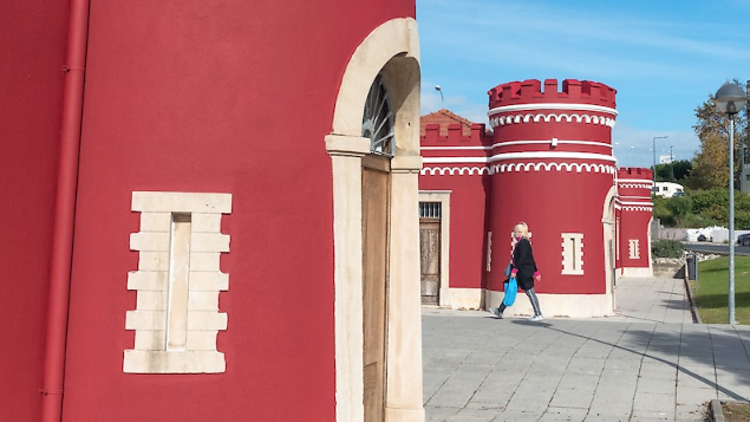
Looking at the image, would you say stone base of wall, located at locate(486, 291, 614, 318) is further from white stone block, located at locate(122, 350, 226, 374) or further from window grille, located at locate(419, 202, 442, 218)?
white stone block, located at locate(122, 350, 226, 374)

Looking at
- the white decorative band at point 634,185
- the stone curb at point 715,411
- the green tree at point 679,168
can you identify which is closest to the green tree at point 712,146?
the white decorative band at point 634,185

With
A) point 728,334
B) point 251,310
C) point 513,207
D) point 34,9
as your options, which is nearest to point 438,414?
point 251,310

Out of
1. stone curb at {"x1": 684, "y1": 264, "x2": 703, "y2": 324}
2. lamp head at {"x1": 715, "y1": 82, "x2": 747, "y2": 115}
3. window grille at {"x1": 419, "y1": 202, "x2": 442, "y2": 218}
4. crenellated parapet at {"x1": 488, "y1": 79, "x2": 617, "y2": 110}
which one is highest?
crenellated parapet at {"x1": 488, "y1": 79, "x2": 617, "y2": 110}

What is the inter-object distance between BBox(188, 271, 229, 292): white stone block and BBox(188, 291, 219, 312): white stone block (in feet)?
0.09

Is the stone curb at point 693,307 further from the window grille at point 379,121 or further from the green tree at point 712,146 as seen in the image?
the green tree at point 712,146

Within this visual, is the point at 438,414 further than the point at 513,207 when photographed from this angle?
No

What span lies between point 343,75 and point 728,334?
9367 millimetres

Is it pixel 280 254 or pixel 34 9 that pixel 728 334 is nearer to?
pixel 280 254

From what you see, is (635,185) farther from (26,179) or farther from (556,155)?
(26,179)

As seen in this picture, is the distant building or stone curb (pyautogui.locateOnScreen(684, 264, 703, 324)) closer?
stone curb (pyautogui.locateOnScreen(684, 264, 703, 324))

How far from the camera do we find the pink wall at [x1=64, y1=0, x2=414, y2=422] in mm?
5027

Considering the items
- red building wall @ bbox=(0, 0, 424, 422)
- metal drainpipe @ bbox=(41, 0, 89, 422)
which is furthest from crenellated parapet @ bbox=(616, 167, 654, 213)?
metal drainpipe @ bbox=(41, 0, 89, 422)

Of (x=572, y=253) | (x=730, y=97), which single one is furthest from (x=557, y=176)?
(x=730, y=97)

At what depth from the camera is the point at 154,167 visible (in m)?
5.11
